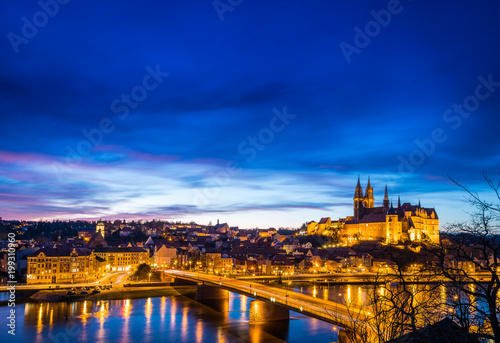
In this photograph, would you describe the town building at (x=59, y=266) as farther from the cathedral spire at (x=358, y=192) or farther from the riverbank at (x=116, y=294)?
the cathedral spire at (x=358, y=192)

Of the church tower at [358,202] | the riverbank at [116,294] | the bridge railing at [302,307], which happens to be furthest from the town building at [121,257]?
the church tower at [358,202]

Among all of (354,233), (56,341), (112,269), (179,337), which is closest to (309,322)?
(179,337)

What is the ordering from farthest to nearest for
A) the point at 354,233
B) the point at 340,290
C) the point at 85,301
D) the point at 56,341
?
the point at 354,233, the point at 340,290, the point at 85,301, the point at 56,341

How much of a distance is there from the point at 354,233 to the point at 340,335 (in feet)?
319

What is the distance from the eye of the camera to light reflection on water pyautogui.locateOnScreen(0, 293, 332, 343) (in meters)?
31.7

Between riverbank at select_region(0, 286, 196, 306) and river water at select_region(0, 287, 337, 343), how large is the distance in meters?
1.94

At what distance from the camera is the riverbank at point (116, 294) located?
152ft

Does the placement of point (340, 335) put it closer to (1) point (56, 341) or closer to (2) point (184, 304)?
(1) point (56, 341)

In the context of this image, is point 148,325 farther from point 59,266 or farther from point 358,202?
point 358,202

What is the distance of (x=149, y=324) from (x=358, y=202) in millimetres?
105187

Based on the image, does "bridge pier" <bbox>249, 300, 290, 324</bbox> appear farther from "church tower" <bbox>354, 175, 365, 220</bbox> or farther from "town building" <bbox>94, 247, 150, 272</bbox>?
"church tower" <bbox>354, 175, 365, 220</bbox>

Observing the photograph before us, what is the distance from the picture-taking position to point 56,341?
30172 millimetres

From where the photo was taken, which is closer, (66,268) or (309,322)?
(309,322)

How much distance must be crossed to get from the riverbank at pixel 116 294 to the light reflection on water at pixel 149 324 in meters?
1.91
